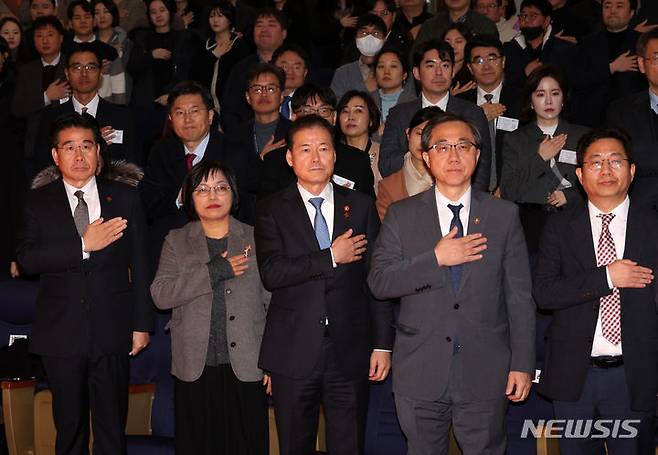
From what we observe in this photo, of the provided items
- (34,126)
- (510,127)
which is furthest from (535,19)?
(34,126)

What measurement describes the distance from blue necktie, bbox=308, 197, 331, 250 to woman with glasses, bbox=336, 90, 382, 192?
1902mm

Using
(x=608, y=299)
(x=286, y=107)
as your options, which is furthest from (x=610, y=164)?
(x=286, y=107)

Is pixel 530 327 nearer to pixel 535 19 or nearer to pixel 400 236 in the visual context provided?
pixel 400 236

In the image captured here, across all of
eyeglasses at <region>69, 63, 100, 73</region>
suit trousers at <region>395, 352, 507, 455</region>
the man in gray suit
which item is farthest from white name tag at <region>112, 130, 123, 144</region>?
suit trousers at <region>395, 352, 507, 455</region>

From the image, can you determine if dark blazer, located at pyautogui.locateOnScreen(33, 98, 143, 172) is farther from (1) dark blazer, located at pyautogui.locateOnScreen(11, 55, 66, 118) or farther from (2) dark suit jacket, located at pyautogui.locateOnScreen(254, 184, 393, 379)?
(2) dark suit jacket, located at pyautogui.locateOnScreen(254, 184, 393, 379)

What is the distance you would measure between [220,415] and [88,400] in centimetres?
61

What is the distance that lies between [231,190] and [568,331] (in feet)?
5.34

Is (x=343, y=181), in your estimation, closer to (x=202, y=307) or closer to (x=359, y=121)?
(x=359, y=121)

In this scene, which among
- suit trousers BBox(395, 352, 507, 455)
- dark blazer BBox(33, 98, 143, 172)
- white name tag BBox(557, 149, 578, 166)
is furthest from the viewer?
dark blazer BBox(33, 98, 143, 172)

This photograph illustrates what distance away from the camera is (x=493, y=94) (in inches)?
260

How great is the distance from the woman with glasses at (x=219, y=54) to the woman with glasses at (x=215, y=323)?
3775 millimetres

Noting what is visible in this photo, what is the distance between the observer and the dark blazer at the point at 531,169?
573 cm

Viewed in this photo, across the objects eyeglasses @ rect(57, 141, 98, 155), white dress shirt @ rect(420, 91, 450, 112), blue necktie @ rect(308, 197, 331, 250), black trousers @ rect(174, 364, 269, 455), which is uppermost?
white dress shirt @ rect(420, 91, 450, 112)

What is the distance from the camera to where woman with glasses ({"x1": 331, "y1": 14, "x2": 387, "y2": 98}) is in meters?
7.29
